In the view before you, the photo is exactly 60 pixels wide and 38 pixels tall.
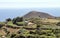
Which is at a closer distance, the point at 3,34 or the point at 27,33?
the point at 27,33

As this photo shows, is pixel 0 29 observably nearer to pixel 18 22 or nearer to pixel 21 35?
pixel 18 22

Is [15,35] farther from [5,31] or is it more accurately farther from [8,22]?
[8,22]

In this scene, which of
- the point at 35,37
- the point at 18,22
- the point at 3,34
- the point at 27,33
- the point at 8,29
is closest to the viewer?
the point at 35,37

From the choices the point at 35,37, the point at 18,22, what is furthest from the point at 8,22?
the point at 35,37

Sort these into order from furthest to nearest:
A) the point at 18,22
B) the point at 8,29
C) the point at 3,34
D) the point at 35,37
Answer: the point at 18,22 → the point at 8,29 → the point at 3,34 → the point at 35,37

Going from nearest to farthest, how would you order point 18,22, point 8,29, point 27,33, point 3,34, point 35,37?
point 35,37
point 27,33
point 3,34
point 8,29
point 18,22

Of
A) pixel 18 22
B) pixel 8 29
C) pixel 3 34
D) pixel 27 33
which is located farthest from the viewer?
pixel 18 22

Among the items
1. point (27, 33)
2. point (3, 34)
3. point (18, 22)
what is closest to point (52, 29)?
point (27, 33)

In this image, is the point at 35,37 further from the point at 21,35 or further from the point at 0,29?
the point at 0,29

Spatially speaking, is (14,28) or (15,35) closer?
(15,35)
